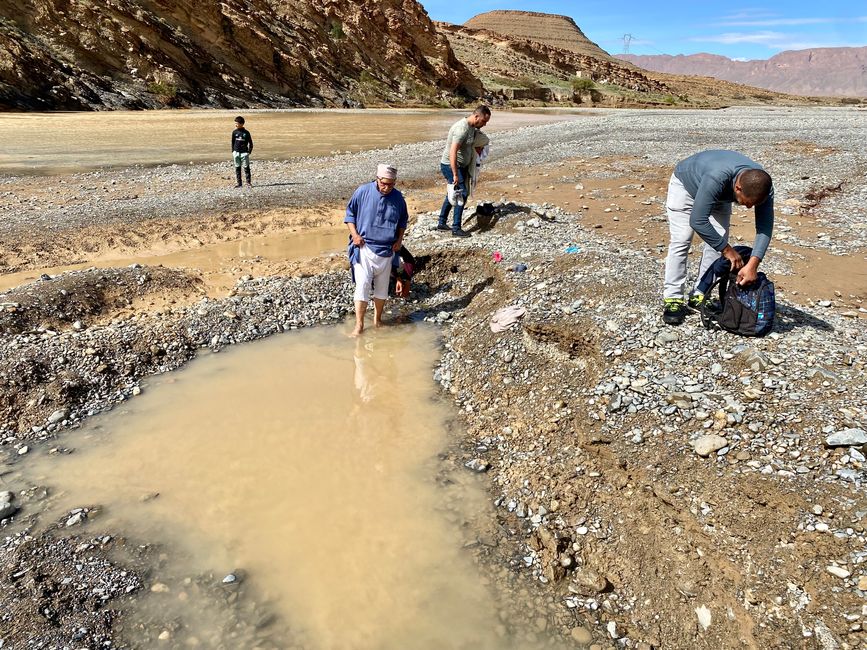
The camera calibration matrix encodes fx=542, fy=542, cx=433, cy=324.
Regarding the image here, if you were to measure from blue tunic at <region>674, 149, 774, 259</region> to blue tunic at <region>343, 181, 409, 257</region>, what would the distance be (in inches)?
112

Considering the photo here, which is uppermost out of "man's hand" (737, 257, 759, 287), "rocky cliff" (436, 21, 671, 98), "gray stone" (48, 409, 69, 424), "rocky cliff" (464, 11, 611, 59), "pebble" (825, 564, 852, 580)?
"rocky cliff" (464, 11, 611, 59)

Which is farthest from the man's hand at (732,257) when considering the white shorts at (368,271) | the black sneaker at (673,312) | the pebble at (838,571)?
the white shorts at (368,271)

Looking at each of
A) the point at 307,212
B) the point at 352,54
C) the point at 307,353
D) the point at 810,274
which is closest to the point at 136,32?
the point at 352,54

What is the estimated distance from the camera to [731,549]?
325 centimetres

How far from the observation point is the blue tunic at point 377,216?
5742mm

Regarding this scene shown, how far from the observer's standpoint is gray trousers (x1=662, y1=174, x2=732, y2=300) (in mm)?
4707

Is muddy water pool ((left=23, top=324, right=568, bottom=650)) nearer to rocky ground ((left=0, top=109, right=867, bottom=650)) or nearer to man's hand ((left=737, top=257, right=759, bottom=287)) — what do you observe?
rocky ground ((left=0, top=109, right=867, bottom=650))

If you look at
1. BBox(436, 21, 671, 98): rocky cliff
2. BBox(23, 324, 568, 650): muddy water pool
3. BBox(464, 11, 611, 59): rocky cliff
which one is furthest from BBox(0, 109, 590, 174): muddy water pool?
BBox(464, 11, 611, 59): rocky cliff

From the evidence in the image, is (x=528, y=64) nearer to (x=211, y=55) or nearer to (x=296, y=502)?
(x=211, y=55)

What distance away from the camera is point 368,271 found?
6074 mm

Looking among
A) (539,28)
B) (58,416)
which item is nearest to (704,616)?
(58,416)

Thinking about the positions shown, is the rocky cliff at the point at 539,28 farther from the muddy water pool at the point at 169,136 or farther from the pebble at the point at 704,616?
the pebble at the point at 704,616

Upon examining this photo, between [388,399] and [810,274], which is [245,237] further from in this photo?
[810,274]

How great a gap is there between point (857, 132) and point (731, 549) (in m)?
23.8
